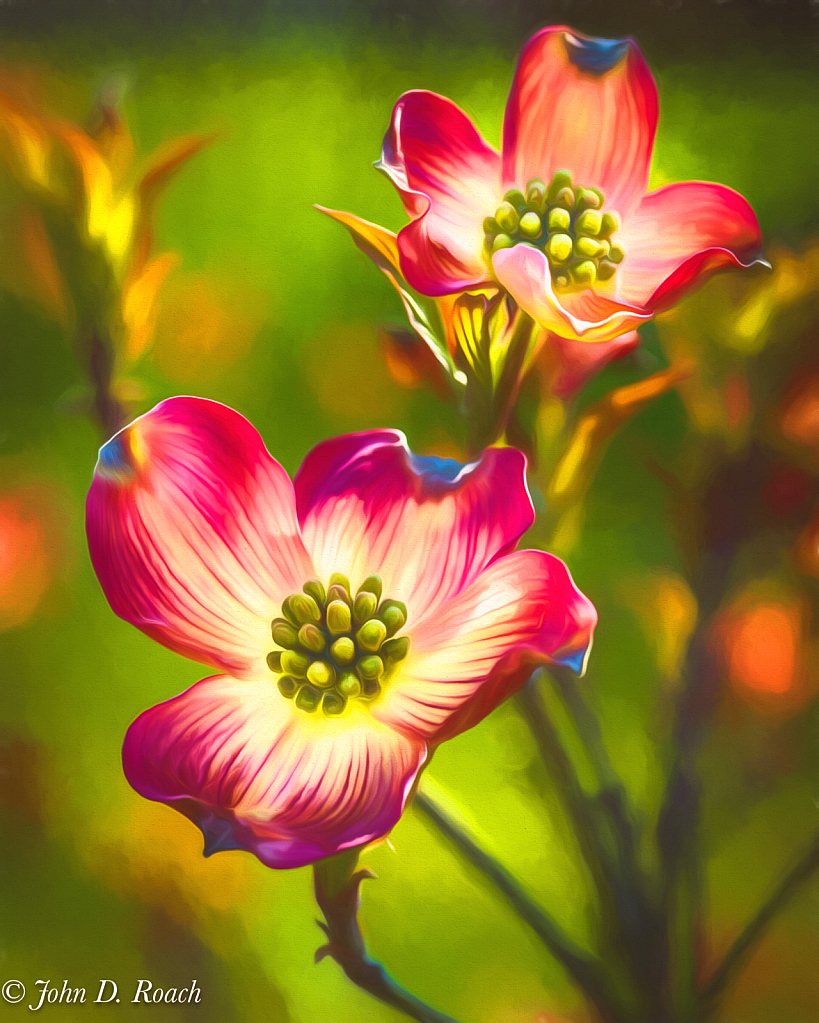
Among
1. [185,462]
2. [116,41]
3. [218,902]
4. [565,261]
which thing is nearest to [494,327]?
[565,261]

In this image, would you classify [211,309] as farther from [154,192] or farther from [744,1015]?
[744,1015]

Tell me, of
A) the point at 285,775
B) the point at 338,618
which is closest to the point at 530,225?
the point at 338,618

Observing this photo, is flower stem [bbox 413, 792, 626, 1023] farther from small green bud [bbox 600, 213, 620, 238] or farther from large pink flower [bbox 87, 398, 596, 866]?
small green bud [bbox 600, 213, 620, 238]

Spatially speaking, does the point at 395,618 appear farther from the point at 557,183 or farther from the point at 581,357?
the point at 557,183

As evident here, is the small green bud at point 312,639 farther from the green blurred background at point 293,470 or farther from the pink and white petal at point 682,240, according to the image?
the pink and white petal at point 682,240

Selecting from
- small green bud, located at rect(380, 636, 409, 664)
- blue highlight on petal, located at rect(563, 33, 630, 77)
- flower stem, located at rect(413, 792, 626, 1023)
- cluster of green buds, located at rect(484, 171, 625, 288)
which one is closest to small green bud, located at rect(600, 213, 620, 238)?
cluster of green buds, located at rect(484, 171, 625, 288)

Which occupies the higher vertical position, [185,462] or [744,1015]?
[185,462]

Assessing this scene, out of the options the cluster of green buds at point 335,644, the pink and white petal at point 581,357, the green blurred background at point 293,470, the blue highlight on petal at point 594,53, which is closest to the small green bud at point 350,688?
the cluster of green buds at point 335,644
